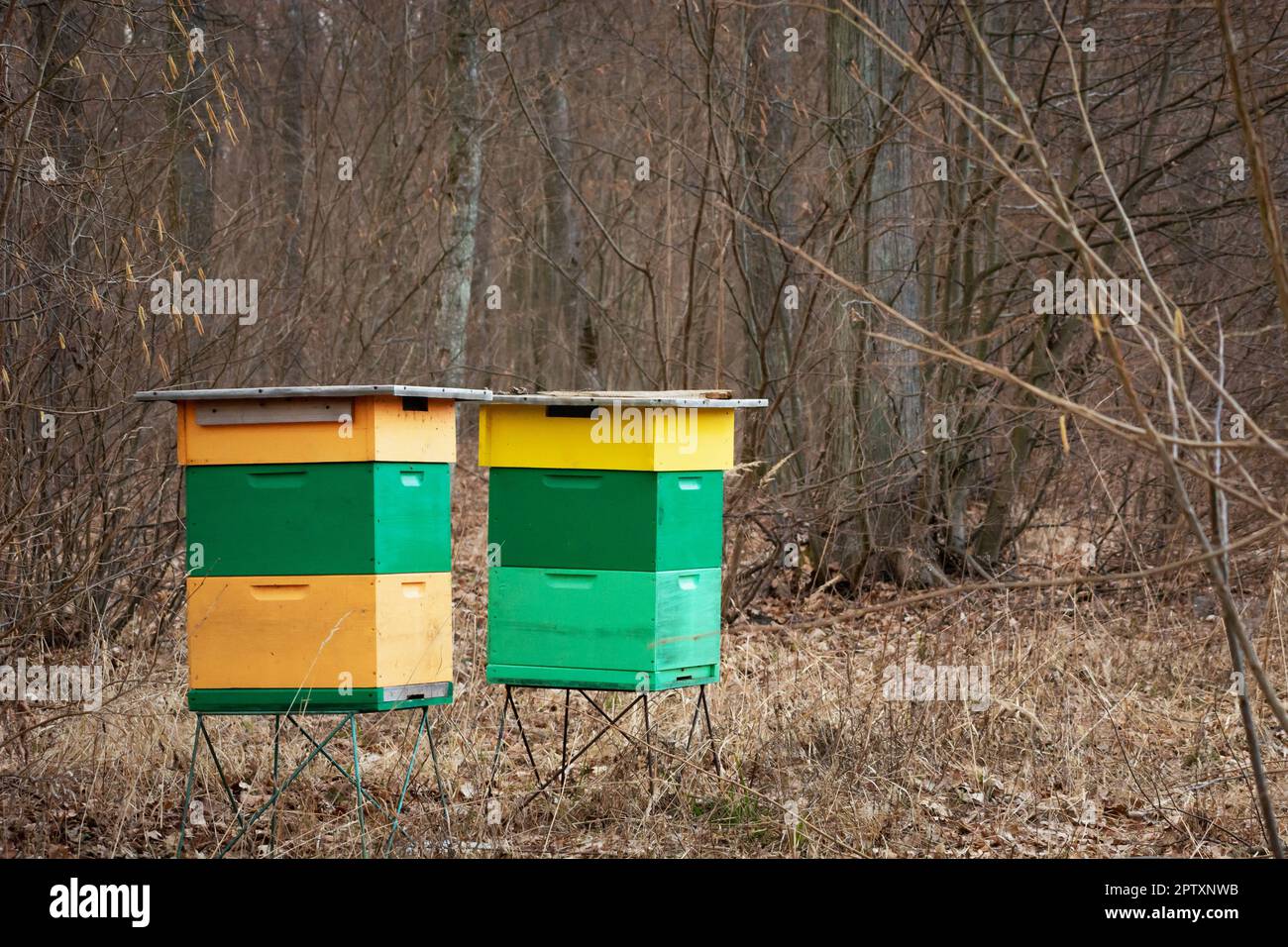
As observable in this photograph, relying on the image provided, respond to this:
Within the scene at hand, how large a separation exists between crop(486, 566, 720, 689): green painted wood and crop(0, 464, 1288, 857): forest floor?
1.29 ft

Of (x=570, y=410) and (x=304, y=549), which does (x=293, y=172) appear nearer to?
(x=570, y=410)

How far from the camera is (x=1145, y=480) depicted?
28.5 feet

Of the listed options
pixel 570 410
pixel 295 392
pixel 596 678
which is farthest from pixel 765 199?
pixel 295 392

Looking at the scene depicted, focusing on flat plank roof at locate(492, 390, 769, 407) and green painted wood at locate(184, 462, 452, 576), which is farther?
flat plank roof at locate(492, 390, 769, 407)

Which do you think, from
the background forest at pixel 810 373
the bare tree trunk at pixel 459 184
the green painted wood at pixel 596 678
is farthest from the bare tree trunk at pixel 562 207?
the green painted wood at pixel 596 678

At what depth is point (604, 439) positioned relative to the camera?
16.5 feet

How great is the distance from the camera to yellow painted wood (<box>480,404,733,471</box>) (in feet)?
16.3

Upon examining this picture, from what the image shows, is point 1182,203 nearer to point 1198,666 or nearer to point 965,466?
point 965,466

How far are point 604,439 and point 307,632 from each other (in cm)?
129

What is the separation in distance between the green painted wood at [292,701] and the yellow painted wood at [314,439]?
78cm

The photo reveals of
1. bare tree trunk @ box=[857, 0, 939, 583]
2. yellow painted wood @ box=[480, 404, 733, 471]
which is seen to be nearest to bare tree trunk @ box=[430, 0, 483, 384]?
bare tree trunk @ box=[857, 0, 939, 583]

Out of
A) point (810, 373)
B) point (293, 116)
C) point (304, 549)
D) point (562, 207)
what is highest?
point (293, 116)

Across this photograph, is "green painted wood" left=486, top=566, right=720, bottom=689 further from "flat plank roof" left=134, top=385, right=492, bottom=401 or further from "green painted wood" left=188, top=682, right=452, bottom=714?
"flat plank roof" left=134, top=385, right=492, bottom=401

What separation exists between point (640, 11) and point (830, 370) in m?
6.34
